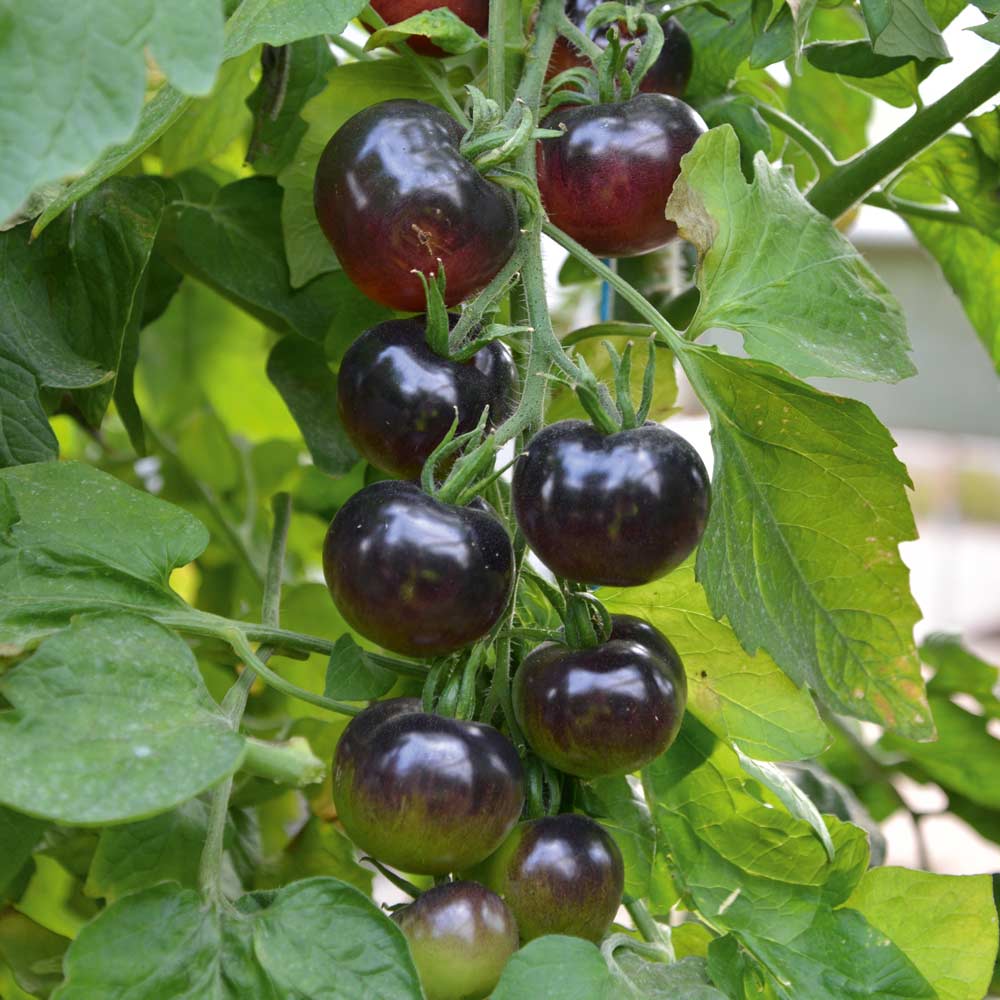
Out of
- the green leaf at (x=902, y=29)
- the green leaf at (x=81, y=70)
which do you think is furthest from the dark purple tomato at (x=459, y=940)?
the green leaf at (x=902, y=29)

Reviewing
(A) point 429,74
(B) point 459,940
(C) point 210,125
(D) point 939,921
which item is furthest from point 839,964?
(C) point 210,125

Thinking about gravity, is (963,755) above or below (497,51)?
below

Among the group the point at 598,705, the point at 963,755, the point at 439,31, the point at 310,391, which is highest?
the point at 439,31

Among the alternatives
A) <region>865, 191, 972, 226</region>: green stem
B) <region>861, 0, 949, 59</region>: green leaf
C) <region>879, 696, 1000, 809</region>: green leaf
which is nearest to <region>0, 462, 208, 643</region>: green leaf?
<region>861, 0, 949, 59</region>: green leaf

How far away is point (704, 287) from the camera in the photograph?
48cm

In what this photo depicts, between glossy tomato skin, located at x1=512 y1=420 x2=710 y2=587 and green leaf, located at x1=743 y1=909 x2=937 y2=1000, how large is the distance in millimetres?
168

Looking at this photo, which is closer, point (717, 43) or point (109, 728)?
point (109, 728)

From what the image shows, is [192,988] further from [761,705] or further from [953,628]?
[953,628]

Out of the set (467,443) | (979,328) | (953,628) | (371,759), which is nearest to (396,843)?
(371,759)

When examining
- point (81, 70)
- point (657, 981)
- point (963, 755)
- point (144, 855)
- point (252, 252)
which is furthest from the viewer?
point (963, 755)

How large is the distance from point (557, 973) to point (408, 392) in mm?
188

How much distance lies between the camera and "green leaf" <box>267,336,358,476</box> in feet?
2.04

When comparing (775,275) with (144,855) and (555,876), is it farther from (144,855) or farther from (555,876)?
(144,855)

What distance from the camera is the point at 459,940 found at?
0.40 metres
